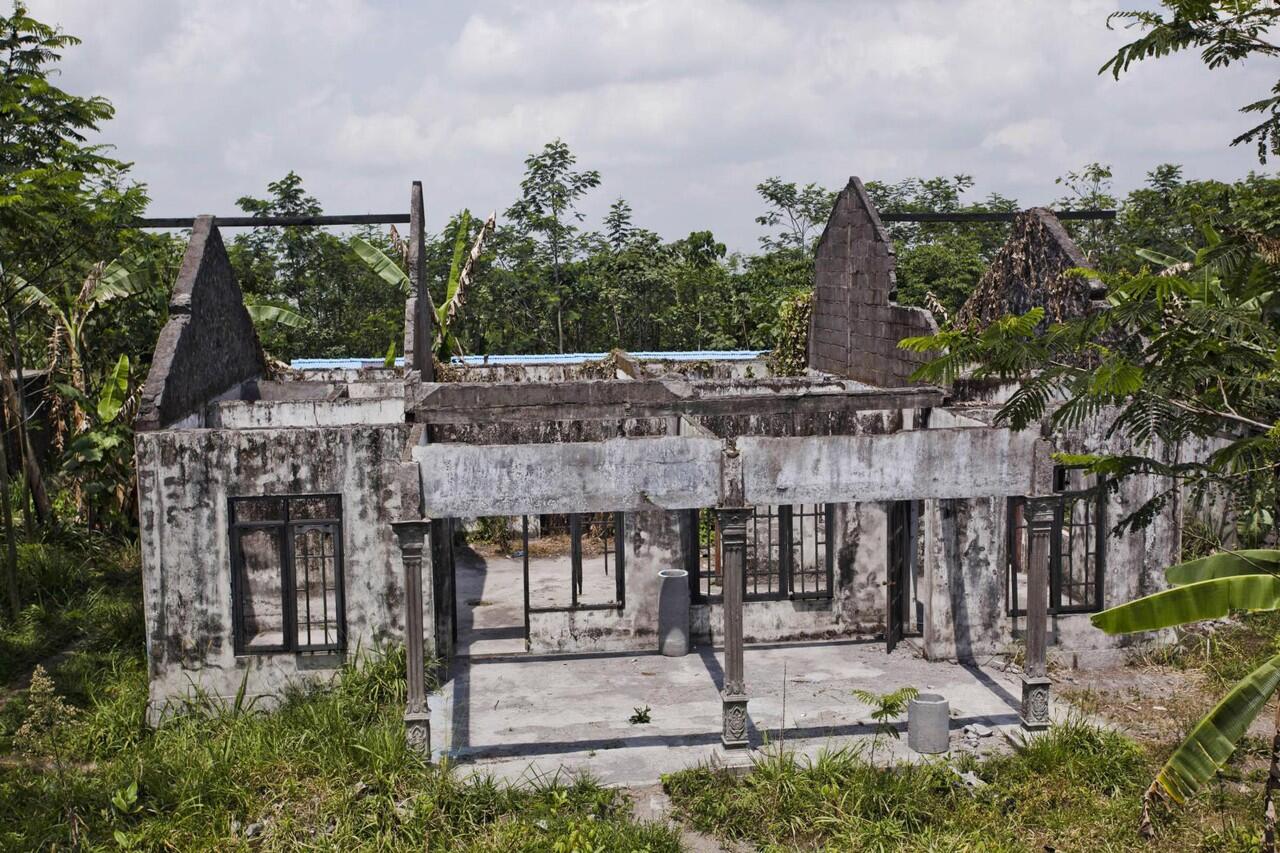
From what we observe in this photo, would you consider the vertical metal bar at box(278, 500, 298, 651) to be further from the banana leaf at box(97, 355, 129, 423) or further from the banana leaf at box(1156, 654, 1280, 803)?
the banana leaf at box(1156, 654, 1280, 803)

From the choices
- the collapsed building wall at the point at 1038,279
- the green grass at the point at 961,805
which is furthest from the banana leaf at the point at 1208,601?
the collapsed building wall at the point at 1038,279

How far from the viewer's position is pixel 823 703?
36.9 feet

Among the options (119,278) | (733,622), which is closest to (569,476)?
(733,622)

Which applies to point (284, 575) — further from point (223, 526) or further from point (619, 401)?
point (619, 401)

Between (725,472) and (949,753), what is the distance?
120 inches

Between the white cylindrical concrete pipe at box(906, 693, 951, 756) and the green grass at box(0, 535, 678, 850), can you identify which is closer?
the green grass at box(0, 535, 678, 850)

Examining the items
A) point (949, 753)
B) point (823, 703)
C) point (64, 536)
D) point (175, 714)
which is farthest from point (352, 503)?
point (64, 536)

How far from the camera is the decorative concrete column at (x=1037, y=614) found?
10312 millimetres

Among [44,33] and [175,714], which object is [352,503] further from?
[44,33]

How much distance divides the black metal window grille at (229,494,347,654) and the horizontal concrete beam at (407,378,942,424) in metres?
1.57

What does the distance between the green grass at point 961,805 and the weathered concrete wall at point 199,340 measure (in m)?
6.42

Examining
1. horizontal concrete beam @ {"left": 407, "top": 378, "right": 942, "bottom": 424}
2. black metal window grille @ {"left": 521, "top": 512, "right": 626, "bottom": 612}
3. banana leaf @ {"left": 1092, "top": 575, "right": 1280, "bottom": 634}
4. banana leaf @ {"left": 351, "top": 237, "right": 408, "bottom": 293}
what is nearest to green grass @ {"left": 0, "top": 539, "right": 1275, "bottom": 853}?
banana leaf @ {"left": 1092, "top": 575, "right": 1280, "bottom": 634}

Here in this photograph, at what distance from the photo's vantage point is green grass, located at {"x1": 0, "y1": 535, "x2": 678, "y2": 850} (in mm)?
8602

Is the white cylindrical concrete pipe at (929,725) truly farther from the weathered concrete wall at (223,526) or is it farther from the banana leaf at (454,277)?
the banana leaf at (454,277)
